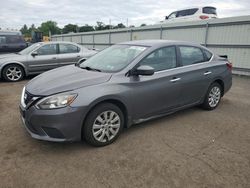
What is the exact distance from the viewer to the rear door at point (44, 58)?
26.9 feet

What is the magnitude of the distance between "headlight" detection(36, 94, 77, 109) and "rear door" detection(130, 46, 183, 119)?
3.33 ft

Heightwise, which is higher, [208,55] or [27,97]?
[208,55]

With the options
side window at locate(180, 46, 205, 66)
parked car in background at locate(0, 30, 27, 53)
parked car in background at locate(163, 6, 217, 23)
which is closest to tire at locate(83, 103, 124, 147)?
side window at locate(180, 46, 205, 66)

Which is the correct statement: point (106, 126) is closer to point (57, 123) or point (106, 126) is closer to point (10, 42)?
point (57, 123)

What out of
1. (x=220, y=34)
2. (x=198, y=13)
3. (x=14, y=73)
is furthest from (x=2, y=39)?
(x=198, y=13)

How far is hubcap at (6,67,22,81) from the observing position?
796 centimetres

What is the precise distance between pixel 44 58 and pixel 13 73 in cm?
117

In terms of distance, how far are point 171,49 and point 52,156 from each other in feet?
8.85

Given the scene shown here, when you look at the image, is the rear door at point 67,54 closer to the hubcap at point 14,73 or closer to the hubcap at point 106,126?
the hubcap at point 14,73

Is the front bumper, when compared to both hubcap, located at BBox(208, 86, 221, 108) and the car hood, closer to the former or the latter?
the car hood

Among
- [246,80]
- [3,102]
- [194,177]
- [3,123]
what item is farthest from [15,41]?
[194,177]

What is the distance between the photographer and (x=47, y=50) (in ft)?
27.9

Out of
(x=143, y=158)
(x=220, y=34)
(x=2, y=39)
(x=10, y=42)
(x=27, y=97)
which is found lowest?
(x=143, y=158)

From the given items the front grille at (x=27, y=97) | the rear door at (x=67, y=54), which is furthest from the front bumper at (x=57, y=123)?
the rear door at (x=67, y=54)
